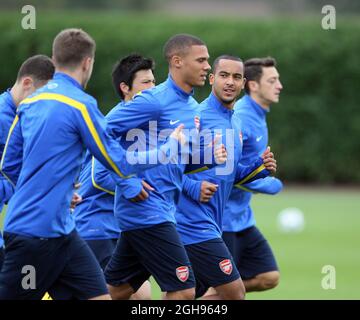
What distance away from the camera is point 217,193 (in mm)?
8820

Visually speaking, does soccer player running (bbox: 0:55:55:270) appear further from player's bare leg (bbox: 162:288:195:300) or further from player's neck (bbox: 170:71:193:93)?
player's bare leg (bbox: 162:288:195:300)

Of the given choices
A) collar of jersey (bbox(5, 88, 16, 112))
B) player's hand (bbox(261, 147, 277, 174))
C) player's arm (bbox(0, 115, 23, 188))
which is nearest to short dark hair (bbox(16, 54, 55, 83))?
collar of jersey (bbox(5, 88, 16, 112))

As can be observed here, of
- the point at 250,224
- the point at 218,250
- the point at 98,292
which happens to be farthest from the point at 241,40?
the point at 98,292

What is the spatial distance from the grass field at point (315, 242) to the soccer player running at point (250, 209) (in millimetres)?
1852

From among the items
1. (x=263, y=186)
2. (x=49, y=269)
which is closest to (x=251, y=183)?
(x=263, y=186)

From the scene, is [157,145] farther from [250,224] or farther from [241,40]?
[241,40]

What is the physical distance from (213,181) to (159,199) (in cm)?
97

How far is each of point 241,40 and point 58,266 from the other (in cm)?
2102

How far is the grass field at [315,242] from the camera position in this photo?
12961 mm

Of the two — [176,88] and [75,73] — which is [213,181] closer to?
[176,88]

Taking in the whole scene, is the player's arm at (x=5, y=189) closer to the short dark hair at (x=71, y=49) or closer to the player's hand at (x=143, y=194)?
the player's hand at (x=143, y=194)

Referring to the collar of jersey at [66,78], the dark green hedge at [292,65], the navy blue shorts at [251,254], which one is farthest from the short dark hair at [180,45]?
the dark green hedge at [292,65]

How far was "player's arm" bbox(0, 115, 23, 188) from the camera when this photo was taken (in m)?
7.07
